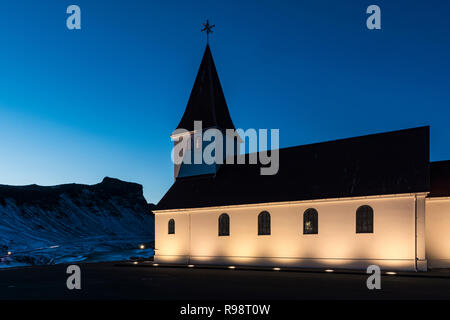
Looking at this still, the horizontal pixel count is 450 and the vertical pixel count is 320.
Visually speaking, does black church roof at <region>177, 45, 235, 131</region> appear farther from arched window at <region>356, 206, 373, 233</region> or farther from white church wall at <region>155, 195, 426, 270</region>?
arched window at <region>356, 206, 373, 233</region>

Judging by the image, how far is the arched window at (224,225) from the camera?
2803cm

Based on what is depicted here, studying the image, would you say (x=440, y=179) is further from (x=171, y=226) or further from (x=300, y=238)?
(x=171, y=226)

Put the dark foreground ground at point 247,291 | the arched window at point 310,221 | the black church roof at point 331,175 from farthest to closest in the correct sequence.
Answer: the arched window at point 310,221
the black church roof at point 331,175
the dark foreground ground at point 247,291

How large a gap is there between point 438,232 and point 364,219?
4.79 meters

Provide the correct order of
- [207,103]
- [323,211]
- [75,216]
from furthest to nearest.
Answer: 1. [75,216]
2. [207,103]
3. [323,211]

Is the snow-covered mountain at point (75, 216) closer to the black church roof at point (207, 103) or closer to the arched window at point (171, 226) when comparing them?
the arched window at point (171, 226)

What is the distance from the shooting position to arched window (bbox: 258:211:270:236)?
26109mm

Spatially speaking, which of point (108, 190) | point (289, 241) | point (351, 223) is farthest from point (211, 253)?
point (108, 190)

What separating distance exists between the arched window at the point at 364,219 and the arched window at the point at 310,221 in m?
2.52

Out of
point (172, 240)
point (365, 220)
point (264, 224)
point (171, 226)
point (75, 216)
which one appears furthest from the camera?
point (75, 216)

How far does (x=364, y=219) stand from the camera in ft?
74.4

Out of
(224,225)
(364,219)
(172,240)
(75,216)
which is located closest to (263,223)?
(224,225)

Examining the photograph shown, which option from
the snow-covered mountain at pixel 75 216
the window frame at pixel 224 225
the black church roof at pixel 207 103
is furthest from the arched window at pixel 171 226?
the snow-covered mountain at pixel 75 216

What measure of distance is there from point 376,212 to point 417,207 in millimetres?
2176
